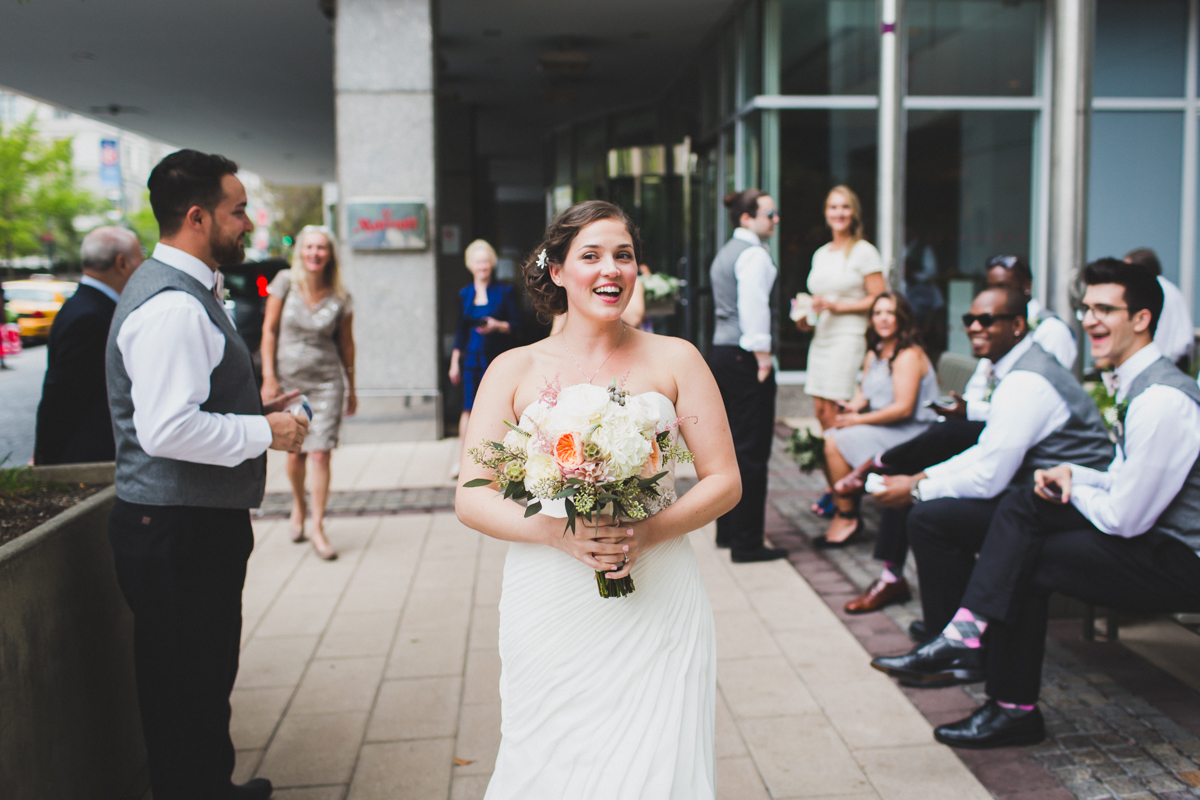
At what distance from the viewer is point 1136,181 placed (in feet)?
37.1

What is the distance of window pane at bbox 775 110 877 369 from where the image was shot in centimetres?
1100

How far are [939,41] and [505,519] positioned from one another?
10.8 metres

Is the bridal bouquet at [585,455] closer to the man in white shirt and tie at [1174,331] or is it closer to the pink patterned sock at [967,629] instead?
the pink patterned sock at [967,629]

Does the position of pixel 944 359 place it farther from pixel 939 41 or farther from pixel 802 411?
pixel 939 41

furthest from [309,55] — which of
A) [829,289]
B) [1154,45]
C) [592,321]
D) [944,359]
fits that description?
[592,321]

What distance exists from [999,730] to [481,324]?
5.56 meters

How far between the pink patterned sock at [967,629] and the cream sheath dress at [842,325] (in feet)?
11.2

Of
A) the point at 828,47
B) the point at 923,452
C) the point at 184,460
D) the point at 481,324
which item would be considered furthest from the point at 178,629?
the point at 828,47

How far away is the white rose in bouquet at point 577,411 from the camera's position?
6.56ft

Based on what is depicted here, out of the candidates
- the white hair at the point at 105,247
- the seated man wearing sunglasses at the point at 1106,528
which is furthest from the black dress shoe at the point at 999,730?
the white hair at the point at 105,247

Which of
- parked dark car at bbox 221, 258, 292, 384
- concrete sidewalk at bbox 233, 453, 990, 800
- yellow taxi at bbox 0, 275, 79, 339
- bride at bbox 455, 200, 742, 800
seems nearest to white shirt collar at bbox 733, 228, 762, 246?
concrete sidewalk at bbox 233, 453, 990, 800

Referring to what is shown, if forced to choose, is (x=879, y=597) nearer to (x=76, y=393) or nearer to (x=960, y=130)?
(x=76, y=393)

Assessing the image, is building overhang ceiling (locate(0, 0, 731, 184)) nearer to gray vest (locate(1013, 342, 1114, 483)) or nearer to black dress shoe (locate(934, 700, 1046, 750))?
gray vest (locate(1013, 342, 1114, 483))

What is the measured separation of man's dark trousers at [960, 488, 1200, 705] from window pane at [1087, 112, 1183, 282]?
9.10 metres
